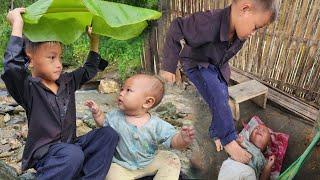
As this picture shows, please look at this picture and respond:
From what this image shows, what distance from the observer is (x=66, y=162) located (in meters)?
2.43

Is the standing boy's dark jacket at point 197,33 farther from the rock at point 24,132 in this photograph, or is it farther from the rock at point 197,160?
the rock at point 24,132

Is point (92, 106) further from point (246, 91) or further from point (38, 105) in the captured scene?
point (246, 91)

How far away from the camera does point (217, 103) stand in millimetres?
3156

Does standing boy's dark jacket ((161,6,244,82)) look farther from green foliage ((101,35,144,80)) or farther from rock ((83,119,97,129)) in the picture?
green foliage ((101,35,144,80))

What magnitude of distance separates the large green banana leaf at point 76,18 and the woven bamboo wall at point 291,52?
208 cm

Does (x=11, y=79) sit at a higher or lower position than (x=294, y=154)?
higher

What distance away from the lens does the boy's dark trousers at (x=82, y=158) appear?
2.43m

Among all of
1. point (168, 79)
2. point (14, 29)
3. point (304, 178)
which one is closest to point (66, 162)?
point (14, 29)

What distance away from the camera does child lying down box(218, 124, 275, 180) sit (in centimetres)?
325

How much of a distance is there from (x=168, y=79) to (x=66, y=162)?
0.94 m

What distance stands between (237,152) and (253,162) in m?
0.25

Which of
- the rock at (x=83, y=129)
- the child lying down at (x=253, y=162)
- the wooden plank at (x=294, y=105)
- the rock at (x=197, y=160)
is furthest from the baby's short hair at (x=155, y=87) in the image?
the rock at (x=83, y=129)

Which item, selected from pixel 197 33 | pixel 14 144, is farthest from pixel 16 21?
pixel 14 144

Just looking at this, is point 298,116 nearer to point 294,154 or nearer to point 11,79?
point 294,154
